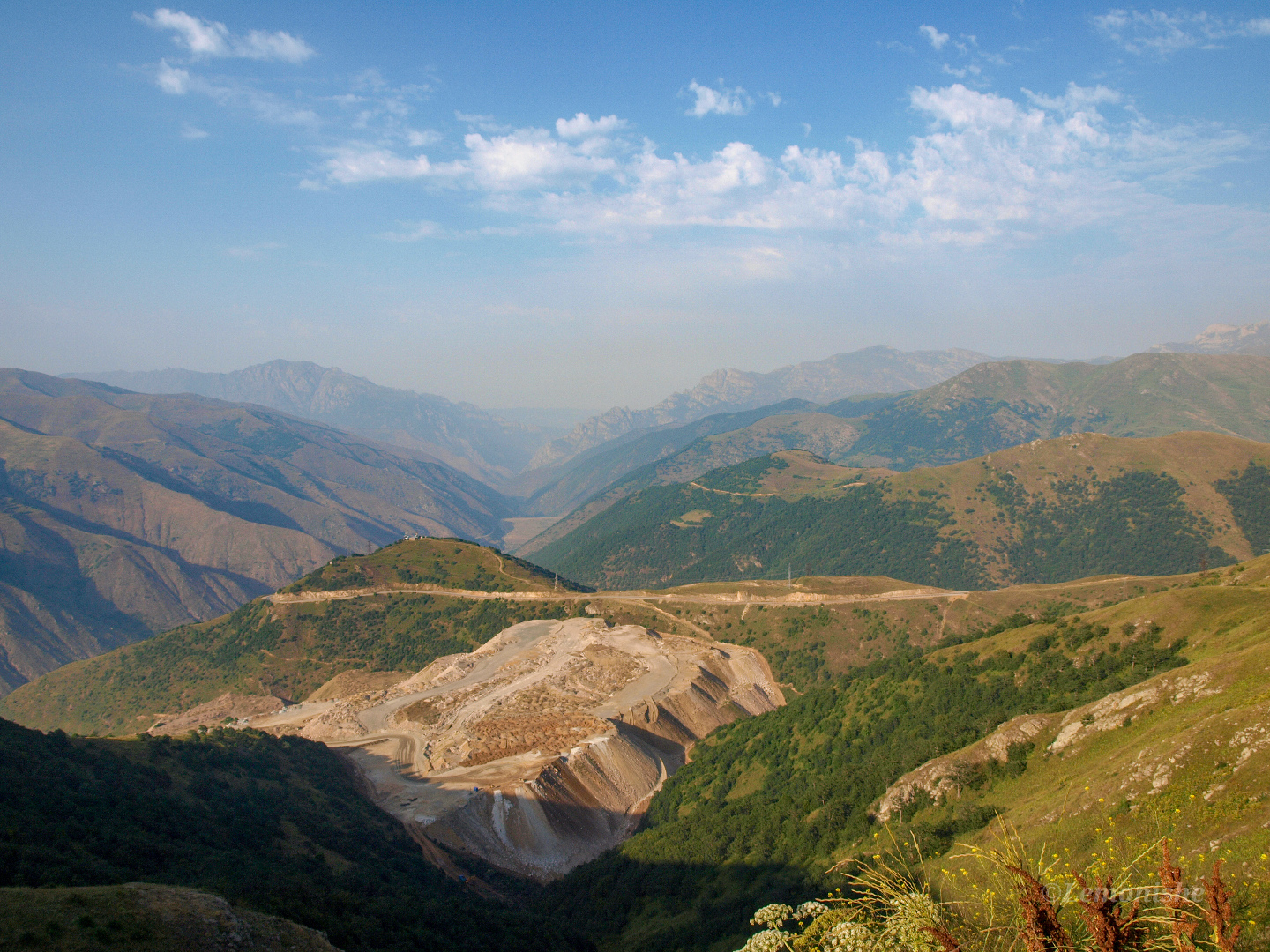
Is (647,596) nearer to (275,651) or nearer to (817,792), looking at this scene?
(275,651)

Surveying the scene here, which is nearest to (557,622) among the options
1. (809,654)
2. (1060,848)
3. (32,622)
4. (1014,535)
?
(809,654)

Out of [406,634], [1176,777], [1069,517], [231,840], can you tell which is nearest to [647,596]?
[406,634]

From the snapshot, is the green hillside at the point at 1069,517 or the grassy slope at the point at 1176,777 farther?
the green hillside at the point at 1069,517

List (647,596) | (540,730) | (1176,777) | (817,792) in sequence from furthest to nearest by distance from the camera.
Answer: (647,596)
(540,730)
(817,792)
(1176,777)

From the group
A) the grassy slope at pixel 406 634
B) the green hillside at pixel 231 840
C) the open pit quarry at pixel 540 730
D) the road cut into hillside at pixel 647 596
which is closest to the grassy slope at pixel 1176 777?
the green hillside at pixel 231 840

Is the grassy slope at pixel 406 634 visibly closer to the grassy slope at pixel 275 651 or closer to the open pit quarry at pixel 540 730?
the grassy slope at pixel 275 651
